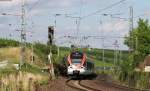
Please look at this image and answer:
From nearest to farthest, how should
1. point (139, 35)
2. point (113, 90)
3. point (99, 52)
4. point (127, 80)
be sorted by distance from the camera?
point (113, 90) < point (127, 80) < point (139, 35) < point (99, 52)

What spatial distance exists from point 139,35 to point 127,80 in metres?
67.1

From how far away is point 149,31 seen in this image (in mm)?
128625

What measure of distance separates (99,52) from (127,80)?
130419 mm

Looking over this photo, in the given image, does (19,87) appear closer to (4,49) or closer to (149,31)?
(4,49)

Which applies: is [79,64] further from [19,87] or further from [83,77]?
[19,87]

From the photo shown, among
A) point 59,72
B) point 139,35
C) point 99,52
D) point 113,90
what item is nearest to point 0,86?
point 113,90

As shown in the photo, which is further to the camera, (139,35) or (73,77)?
(139,35)

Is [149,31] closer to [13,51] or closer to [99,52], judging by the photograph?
[13,51]

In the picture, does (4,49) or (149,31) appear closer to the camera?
(4,49)

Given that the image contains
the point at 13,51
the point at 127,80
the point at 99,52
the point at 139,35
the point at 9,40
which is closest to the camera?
the point at 127,80


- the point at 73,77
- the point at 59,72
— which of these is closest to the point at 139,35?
the point at 59,72

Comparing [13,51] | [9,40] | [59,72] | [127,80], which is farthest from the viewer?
[9,40]

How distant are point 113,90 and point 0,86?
11396 mm

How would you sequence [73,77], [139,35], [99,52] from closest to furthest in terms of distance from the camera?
[73,77] → [139,35] → [99,52]
